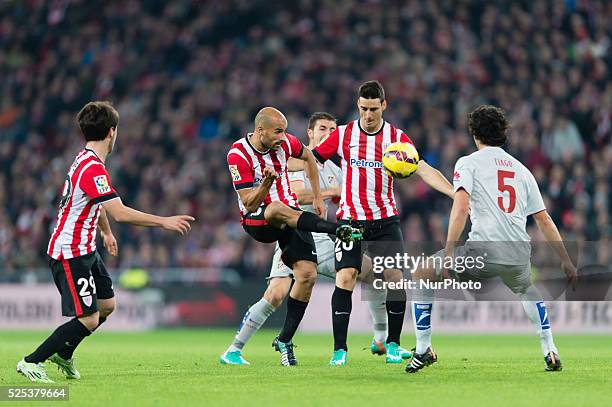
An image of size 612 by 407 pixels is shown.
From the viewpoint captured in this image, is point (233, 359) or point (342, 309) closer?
point (342, 309)

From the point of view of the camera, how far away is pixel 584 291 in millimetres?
15117

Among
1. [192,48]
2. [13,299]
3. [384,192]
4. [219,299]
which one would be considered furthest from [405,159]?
[192,48]

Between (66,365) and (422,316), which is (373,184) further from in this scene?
(66,365)

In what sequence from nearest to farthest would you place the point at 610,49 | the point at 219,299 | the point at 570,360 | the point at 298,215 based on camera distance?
the point at 298,215
the point at 570,360
the point at 219,299
the point at 610,49

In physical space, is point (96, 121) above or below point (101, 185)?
above

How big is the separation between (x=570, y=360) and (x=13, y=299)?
10.8m

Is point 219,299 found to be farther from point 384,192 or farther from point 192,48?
point 384,192

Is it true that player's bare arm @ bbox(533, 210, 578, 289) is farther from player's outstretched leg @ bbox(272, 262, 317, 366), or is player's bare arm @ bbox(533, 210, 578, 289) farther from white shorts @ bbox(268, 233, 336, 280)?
white shorts @ bbox(268, 233, 336, 280)

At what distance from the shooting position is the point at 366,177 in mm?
9055

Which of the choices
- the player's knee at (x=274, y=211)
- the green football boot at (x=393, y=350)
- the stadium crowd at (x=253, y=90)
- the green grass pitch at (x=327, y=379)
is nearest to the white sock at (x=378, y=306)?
the green grass pitch at (x=327, y=379)

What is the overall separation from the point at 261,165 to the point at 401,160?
1116 millimetres

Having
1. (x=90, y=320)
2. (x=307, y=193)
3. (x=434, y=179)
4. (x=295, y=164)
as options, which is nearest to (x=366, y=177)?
(x=434, y=179)

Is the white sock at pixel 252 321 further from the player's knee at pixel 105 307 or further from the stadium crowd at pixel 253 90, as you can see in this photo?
the stadium crowd at pixel 253 90

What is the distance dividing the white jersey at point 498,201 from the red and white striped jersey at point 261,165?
164 cm
